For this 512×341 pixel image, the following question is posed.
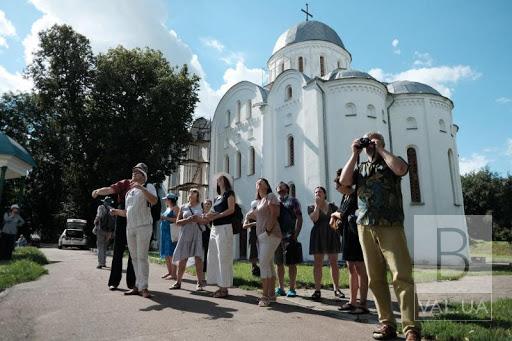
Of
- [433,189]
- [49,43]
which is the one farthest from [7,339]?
[49,43]

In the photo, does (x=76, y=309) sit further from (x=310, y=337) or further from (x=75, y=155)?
(x=75, y=155)

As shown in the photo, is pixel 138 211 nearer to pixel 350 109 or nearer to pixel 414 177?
pixel 350 109

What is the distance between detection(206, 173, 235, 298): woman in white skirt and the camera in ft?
21.2

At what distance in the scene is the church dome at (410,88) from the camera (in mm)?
25641

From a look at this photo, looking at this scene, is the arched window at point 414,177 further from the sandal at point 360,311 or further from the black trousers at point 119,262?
the black trousers at point 119,262

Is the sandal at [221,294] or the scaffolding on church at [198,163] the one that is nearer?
the sandal at [221,294]

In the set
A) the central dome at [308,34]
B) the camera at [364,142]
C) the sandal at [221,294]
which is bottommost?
the sandal at [221,294]

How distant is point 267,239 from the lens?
19.9 ft

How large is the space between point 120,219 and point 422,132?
22578mm

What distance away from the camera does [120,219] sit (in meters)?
6.90

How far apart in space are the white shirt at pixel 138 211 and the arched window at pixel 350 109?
60.4 ft

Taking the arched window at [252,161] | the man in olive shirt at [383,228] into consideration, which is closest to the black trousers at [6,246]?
the man in olive shirt at [383,228]

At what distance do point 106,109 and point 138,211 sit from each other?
2442 cm

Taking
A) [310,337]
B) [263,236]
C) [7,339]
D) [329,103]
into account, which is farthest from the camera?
[329,103]
